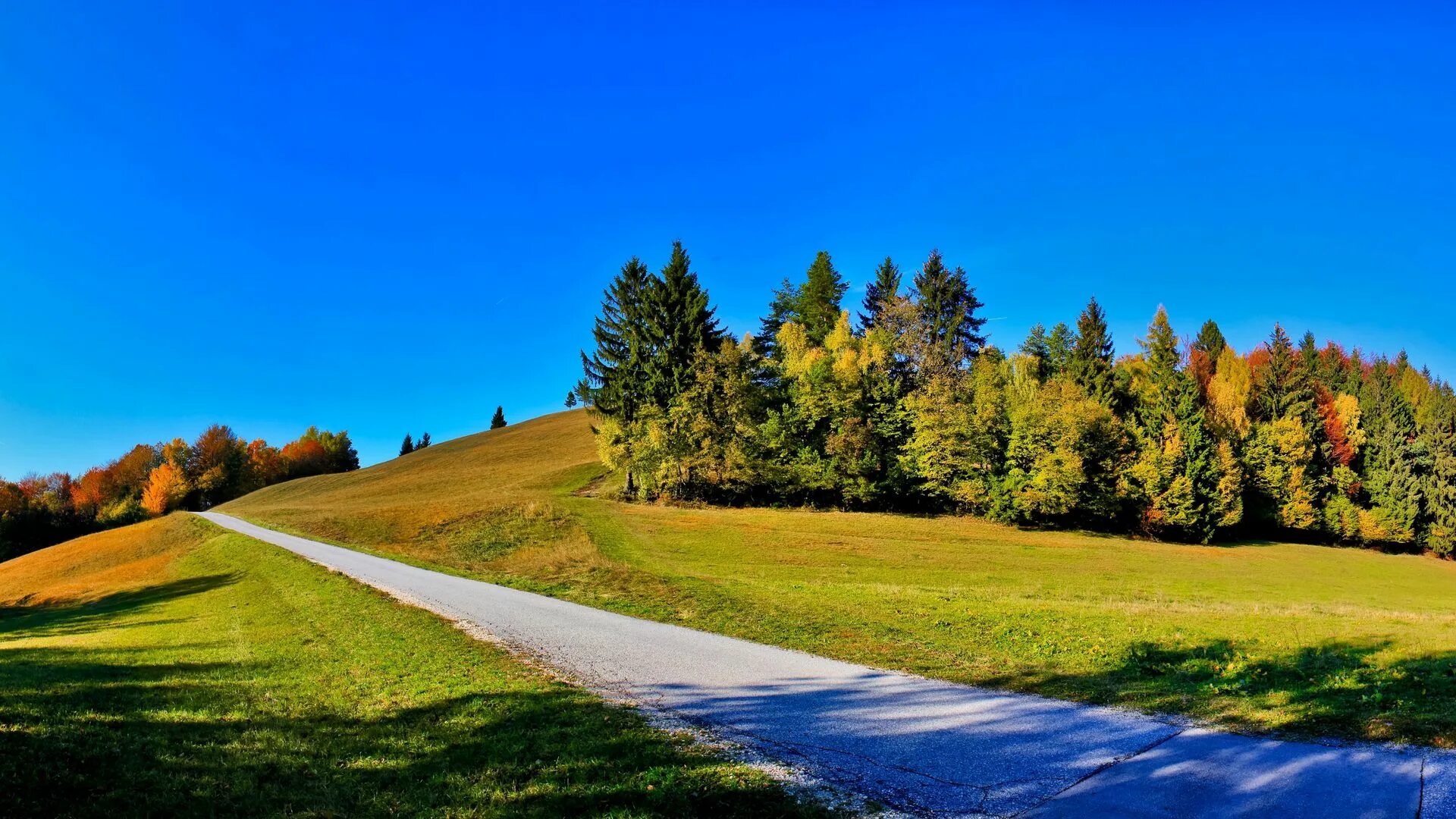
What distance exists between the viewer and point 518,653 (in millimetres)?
11867

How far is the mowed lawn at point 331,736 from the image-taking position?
18.5ft

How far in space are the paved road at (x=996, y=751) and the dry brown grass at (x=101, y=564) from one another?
114 ft

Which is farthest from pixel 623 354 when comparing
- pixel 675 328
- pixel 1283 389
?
pixel 1283 389

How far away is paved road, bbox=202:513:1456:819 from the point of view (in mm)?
5133

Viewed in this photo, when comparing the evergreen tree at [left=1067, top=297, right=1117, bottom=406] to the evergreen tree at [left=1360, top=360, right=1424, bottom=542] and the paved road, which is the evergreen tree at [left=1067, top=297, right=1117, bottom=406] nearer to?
the evergreen tree at [left=1360, top=360, right=1424, bottom=542]

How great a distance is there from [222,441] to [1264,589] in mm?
121972

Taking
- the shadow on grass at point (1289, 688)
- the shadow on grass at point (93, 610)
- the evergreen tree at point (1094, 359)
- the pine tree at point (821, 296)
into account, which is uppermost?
the pine tree at point (821, 296)

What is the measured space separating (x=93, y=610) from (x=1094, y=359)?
66060mm

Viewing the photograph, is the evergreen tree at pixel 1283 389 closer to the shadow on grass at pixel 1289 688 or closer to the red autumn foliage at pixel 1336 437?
the red autumn foliage at pixel 1336 437

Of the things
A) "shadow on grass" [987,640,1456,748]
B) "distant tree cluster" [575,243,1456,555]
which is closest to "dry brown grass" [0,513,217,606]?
"distant tree cluster" [575,243,1456,555]

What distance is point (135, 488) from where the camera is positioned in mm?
89000

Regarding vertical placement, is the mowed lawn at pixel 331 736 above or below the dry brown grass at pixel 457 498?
below

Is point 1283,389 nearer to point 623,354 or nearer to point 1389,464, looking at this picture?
point 1389,464

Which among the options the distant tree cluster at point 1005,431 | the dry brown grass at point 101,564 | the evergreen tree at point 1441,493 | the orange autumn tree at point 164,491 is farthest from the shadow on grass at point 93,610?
the evergreen tree at point 1441,493
